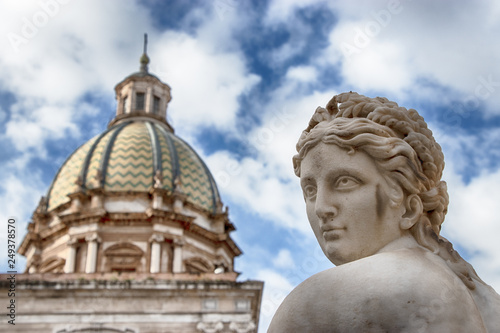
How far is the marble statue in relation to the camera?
208cm

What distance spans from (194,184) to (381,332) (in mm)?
32205

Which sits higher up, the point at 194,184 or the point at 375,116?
the point at 194,184

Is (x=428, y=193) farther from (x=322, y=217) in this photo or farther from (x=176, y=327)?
(x=176, y=327)

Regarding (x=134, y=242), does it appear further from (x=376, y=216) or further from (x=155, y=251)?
(x=376, y=216)

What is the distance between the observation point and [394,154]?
7.79 feet

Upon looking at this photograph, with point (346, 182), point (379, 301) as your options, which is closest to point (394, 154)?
point (346, 182)

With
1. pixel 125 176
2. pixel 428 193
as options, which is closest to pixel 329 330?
pixel 428 193

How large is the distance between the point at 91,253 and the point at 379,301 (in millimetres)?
29007

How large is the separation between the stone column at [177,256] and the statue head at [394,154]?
27827 millimetres

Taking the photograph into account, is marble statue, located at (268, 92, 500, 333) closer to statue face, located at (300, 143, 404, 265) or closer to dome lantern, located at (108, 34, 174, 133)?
statue face, located at (300, 143, 404, 265)

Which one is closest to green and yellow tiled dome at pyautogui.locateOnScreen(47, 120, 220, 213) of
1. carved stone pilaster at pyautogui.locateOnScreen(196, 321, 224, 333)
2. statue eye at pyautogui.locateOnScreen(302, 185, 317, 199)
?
carved stone pilaster at pyautogui.locateOnScreen(196, 321, 224, 333)

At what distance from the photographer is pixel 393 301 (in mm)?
2027

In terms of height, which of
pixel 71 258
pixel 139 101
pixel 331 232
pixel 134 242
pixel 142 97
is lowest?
pixel 331 232

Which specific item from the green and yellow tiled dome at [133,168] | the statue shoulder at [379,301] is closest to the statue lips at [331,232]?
the statue shoulder at [379,301]
